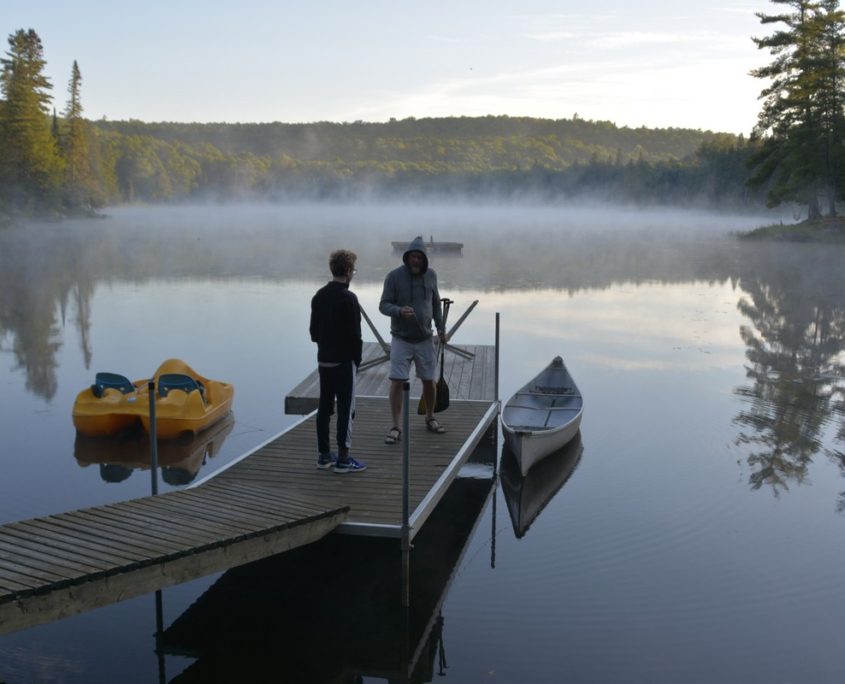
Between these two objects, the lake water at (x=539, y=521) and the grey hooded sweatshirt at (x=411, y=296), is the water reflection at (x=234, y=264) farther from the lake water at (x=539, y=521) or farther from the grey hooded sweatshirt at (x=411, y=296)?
the grey hooded sweatshirt at (x=411, y=296)

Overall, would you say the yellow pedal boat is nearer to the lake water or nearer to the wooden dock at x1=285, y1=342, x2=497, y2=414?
the lake water

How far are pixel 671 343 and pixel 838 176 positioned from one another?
34440mm

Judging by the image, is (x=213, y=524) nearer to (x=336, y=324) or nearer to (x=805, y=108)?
(x=336, y=324)

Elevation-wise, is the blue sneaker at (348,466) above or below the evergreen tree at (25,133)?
below

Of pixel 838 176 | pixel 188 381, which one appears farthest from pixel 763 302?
pixel 838 176

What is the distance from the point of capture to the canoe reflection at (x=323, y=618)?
6.18 meters

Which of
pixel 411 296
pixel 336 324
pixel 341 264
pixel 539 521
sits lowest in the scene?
pixel 539 521

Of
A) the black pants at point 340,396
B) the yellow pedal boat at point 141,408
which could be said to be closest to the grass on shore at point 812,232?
the yellow pedal boat at point 141,408

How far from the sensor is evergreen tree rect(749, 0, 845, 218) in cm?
4791

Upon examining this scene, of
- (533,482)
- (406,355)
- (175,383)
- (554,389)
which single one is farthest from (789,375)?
(175,383)

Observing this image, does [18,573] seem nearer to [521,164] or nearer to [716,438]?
[716,438]

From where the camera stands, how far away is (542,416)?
36.9 ft

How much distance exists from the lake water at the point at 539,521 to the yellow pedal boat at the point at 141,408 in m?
0.29

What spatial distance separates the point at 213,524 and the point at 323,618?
46.9 inches
